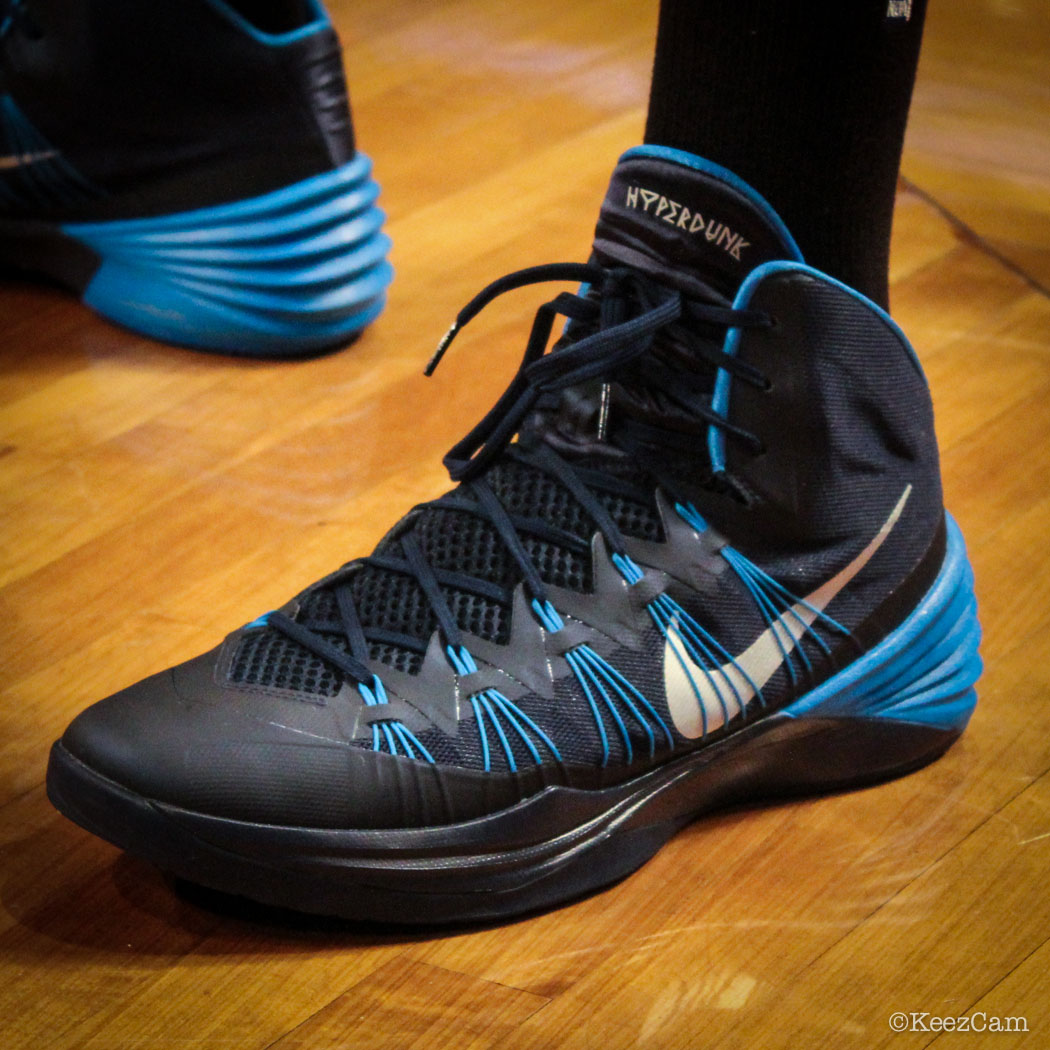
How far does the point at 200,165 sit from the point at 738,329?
2.29ft

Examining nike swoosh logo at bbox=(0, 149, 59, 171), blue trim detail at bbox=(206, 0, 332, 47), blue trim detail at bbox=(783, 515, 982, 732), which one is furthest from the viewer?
nike swoosh logo at bbox=(0, 149, 59, 171)

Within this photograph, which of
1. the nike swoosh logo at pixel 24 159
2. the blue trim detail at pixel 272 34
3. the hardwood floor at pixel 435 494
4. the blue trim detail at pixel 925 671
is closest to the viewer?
the hardwood floor at pixel 435 494

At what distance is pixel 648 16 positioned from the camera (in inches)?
79.4

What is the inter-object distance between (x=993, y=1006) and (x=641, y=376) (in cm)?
34

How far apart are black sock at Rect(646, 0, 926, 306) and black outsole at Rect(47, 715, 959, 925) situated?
0.87 ft

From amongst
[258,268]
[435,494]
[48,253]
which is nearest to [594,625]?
[435,494]

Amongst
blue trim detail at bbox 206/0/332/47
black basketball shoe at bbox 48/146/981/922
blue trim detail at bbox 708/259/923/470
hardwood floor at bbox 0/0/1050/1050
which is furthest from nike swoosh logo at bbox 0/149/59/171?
blue trim detail at bbox 708/259/923/470

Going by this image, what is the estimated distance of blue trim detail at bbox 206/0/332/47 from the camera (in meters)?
1.08

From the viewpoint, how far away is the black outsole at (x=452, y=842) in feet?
1.97

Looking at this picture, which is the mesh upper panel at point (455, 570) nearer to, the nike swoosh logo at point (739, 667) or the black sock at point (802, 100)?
the nike swoosh logo at point (739, 667)

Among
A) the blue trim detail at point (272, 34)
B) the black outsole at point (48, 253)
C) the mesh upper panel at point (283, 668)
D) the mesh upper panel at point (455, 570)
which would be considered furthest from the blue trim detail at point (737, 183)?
the black outsole at point (48, 253)

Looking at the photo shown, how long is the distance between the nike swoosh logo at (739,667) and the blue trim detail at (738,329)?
87 mm

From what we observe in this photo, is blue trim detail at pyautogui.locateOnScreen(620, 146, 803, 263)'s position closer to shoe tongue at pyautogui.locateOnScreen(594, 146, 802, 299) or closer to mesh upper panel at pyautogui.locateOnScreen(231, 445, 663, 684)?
shoe tongue at pyautogui.locateOnScreen(594, 146, 802, 299)

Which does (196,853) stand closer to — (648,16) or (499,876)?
(499,876)
